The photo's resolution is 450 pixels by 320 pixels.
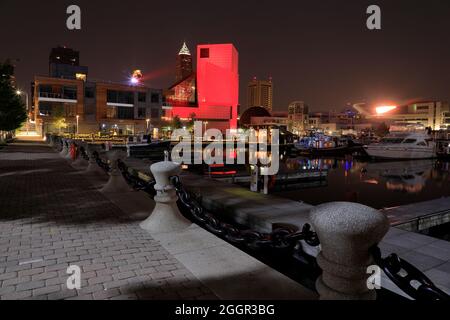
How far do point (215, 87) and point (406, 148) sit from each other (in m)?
99.0

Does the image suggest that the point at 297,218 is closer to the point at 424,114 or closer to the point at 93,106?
the point at 93,106

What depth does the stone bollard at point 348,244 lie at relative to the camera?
8.92ft

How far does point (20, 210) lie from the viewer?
771 cm

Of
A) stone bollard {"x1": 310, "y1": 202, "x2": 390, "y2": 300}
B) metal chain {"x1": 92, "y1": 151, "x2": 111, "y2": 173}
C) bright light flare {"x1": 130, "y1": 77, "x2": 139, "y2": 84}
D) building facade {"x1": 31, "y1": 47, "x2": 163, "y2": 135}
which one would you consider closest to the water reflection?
metal chain {"x1": 92, "y1": 151, "x2": 111, "y2": 173}

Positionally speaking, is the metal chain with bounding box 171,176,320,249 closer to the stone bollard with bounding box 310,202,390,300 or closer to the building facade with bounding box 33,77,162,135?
the stone bollard with bounding box 310,202,390,300

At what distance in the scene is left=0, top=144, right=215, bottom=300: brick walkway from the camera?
3.81 metres

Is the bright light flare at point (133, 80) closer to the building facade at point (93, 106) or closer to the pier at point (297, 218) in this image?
the building facade at point (93, 106)

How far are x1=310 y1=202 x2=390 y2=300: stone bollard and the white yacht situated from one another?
40789mm

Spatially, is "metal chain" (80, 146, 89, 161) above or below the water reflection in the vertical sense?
above

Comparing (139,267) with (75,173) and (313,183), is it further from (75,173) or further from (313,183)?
(313,183)

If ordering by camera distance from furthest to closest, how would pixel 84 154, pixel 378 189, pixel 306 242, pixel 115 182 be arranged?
1. pixel 378 189
2. pixel 84 154
3. pixel 115 182
4. pixel 306 242

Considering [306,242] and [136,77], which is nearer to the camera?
[306,242]

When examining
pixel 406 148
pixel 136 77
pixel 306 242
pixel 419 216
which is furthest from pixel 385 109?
pixel 306 242

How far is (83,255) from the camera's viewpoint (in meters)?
4.95
